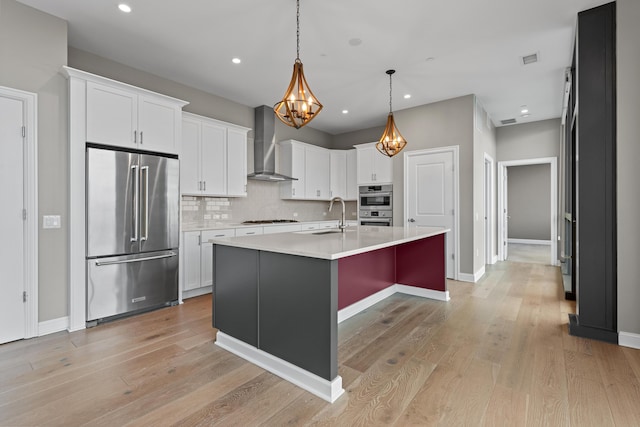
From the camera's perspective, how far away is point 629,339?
8.29 feet

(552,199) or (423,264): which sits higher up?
(552,199)

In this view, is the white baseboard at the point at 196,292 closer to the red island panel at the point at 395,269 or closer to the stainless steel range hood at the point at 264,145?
the stainless steel range hood at the point at 264,145

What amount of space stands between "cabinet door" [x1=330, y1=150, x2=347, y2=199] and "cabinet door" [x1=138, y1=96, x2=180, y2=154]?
3.63 metres

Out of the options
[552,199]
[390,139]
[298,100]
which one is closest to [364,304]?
[390,139]

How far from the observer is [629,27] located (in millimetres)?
2502

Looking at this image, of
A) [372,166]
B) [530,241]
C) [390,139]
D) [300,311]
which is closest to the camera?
[300,311]

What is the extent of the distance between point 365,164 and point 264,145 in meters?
1.98

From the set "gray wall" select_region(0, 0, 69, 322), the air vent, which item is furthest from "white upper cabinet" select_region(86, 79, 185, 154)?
the air vent

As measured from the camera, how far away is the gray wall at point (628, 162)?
2.49 metres

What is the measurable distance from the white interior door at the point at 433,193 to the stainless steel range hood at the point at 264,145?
2.32 metres

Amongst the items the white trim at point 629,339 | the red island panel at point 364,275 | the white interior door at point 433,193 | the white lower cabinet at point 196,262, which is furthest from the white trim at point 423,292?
the white lower cabinet at point 196,262

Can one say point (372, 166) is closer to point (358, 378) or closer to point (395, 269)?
point (395, 269)

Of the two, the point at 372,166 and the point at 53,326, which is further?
the point at 372,166

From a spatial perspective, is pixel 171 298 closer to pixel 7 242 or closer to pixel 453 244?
pixel 7 242
